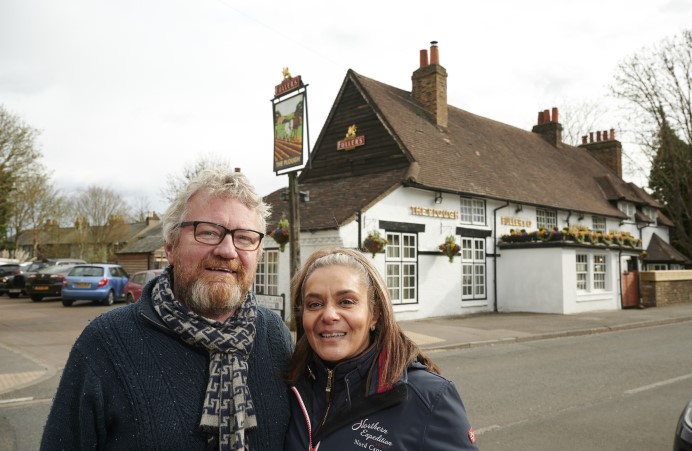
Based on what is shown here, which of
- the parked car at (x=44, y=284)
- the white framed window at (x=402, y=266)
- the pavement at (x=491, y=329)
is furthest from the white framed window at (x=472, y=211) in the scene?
the parked car at (x=44, y=284)

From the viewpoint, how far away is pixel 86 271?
1973cm

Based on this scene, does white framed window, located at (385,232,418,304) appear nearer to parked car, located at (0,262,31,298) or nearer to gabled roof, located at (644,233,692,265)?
parked car, located at (0,262,31,298)

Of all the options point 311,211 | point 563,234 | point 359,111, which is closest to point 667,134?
point 563,234

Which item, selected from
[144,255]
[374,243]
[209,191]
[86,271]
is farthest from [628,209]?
[209,191]

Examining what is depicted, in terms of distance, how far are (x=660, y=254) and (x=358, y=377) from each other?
34.2 m

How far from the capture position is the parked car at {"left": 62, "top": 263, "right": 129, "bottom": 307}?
19.3 m

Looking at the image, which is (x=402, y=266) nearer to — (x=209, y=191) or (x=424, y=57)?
(x=424, y=57)

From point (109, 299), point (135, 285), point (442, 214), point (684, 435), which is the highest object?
point (442, 214)

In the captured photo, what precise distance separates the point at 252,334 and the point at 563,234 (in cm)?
1894

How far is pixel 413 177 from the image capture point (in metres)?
16.3

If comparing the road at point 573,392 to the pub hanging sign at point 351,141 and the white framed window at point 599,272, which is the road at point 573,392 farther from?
the pub hanging sign at point 351,141

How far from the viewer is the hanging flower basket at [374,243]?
47.6ft

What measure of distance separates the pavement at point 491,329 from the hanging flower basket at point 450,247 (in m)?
2.15

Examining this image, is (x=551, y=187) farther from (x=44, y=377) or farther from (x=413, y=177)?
(x=44, y=377)
